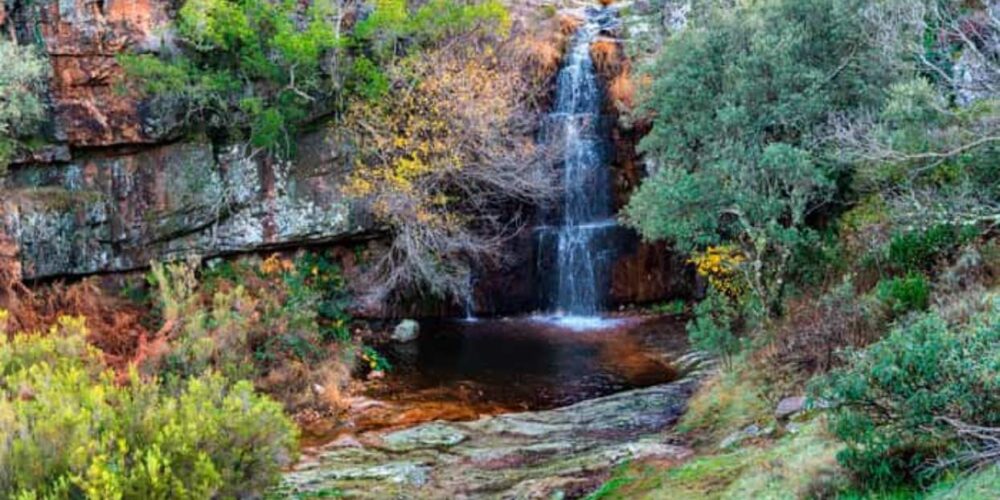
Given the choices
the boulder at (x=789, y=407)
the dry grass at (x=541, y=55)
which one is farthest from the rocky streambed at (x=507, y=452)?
the dry grass at (x=541, y=55)

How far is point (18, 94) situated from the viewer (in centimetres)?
1622

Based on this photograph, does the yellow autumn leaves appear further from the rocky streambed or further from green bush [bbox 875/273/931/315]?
green bush [bbox 875/273/931/315]

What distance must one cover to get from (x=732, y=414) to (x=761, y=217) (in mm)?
3191

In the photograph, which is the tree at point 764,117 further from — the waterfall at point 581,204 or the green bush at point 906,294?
the waterfall at point 581,204

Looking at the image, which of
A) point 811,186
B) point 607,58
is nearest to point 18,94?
point 607,58

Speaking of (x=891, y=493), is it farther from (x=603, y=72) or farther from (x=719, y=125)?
(x=603, y=72)

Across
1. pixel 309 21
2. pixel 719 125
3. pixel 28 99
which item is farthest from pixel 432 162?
pixel 28 99

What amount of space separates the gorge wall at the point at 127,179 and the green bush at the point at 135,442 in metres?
9.46

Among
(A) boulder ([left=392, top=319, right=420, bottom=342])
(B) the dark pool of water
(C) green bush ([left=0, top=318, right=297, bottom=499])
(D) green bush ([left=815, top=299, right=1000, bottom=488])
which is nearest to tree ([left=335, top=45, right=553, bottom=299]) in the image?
(A) boulder ([left=392, top=319, right=420, bottom=342])

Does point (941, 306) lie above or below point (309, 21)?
below

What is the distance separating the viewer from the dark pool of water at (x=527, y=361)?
15.5 m

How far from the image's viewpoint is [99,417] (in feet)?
25.4

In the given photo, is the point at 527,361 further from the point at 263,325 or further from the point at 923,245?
the point at 923,245

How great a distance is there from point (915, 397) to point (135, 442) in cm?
693
